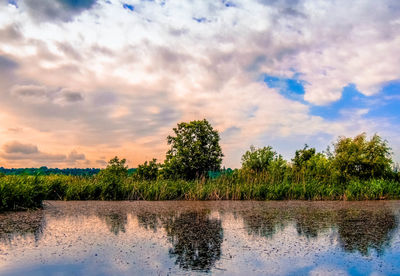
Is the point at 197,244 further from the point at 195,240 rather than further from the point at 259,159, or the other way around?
the point at 259,159

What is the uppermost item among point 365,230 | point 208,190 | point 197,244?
point 208,190

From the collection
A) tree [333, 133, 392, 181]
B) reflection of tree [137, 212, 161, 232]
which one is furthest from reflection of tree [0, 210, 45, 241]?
tree [333, 133, 392, 181]

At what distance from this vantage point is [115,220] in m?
6.47

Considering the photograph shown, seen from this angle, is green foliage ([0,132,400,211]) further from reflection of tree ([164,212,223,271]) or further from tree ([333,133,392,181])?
reflection of tree ([164,212,223,271])

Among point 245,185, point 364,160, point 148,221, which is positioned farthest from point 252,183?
point 148,221

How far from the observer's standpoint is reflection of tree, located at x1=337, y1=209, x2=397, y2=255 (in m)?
4.45

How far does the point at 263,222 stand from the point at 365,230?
1646 millimetres

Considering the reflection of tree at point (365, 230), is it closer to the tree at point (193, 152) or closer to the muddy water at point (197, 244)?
the muddy water at point (197, 244)

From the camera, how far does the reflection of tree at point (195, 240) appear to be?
3.62m

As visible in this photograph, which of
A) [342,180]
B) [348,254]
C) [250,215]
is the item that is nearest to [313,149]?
[342,180]

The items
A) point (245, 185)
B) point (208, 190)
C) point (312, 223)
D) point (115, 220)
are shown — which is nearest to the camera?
point (312, 223)

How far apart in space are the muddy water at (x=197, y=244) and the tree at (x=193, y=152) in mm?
14984

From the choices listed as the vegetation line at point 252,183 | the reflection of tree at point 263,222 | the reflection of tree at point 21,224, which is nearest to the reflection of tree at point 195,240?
the reflection of tree at point 263,222

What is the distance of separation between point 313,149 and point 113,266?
788 inches
